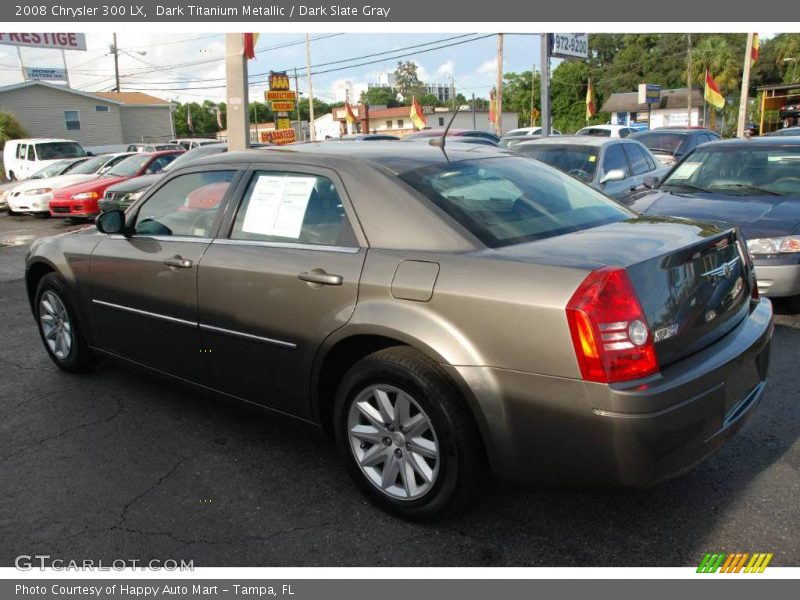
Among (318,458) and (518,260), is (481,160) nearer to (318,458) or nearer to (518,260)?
(518,260)

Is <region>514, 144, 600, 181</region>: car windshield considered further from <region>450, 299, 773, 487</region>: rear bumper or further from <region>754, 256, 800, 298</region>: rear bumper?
<region>450, 299, 773, 487</region>: rear bumper

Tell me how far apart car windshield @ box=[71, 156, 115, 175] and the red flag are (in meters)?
7.69

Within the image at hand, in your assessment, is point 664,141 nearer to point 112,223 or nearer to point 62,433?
point 112,223

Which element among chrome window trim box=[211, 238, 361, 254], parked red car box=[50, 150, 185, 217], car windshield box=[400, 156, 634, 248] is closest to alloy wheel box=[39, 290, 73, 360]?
chrome window trim box=[211, 238, 361, 254]

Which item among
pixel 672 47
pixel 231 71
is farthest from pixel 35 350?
pixel 672 47

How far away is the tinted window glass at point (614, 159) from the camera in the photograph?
8.57 metres

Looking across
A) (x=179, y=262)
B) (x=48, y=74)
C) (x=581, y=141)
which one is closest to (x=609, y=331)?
(x=179, y=262)

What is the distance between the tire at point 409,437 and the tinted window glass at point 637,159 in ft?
24.1

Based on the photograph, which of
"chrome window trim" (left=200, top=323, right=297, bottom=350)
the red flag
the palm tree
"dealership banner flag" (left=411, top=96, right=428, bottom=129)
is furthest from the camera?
the palm tree

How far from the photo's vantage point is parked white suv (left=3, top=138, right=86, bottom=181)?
21.8 metres

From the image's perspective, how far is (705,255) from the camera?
108 inches

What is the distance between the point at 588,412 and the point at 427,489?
2.66ft

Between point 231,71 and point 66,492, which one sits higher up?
point 231,71

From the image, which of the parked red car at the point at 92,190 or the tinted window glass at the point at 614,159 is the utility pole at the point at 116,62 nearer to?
the parked red car at the point at 92,190
